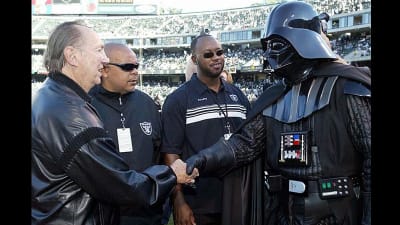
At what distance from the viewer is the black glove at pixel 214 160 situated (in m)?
3.19

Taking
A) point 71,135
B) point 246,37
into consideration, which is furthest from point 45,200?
point 246,37

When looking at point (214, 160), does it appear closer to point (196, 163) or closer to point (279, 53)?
point (196, 163)

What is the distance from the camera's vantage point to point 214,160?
3.22m

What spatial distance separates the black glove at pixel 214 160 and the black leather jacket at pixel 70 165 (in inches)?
33.2

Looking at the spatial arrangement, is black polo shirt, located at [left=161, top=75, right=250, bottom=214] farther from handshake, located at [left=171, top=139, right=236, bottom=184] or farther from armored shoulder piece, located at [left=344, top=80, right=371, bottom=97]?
armored shoulder piece, located at [left=344, top=80, right=371, bottom=97]

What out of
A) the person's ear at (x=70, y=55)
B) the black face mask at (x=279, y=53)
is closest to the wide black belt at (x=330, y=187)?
the black face mask at (x=279, y=53)

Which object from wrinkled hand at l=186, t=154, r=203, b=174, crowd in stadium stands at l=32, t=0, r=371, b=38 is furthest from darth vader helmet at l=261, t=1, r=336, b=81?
crowd in stadium stands at l=32, t=0, r=371, b=38

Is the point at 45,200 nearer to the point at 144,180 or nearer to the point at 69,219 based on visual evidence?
the point at 69,219

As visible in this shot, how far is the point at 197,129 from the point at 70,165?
1910 mm

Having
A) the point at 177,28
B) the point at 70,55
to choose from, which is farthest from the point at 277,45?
the point at 177,28

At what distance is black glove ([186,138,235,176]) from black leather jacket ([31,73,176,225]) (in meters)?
0.84

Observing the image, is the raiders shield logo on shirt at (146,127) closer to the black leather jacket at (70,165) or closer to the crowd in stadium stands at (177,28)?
the black leather jacket at (70,165)

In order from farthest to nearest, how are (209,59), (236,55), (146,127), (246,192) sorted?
(236,55) → (209,59) → (146,127) → (246,192)
